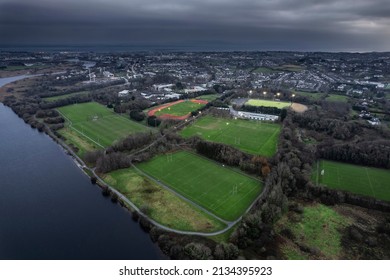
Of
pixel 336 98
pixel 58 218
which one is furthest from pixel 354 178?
pixel 336 98

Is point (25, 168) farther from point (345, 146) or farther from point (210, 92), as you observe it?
point (210, 92)

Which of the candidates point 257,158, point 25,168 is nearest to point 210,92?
point 257,158

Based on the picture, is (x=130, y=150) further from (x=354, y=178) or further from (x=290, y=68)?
(x=290, y=68)

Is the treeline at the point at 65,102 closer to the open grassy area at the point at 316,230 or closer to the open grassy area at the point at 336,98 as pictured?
the open grassy area at the point at 316,230

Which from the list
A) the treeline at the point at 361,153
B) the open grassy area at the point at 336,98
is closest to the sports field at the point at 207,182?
the treeline at the point at 361,153

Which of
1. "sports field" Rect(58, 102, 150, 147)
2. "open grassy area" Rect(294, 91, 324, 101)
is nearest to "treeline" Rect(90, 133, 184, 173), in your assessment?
"sports field" Rect(58, 102, 150, 147)

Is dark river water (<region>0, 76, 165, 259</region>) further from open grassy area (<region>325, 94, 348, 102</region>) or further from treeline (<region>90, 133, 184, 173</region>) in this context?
open grassy area (<region>325, 94, 348, 102</region>)

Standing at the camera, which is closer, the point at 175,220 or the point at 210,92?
the point at 175,220
